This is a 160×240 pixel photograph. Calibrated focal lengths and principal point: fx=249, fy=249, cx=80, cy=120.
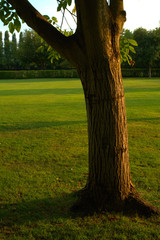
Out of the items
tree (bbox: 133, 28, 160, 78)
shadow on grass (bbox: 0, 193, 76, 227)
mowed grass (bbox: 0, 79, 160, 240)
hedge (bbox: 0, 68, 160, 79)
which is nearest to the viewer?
mowed grass (bbox: 0, 79, 160, 240)

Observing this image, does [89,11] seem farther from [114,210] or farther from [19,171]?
[19,171]

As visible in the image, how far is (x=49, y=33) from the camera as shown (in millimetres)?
3125

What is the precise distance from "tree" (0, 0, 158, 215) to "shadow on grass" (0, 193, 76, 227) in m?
0.32

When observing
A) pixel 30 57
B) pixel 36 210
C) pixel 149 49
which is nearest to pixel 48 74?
pixel 30 57

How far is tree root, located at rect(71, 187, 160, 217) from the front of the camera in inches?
136

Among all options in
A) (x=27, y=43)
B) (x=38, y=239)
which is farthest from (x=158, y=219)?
(x=27, y=43)

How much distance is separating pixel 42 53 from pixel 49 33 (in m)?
73.4

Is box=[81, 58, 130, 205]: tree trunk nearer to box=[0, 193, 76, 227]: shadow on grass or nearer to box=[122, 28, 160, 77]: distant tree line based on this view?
box=[0, 193, 76, 227]: shadow on grass

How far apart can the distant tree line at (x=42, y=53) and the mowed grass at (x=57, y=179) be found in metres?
34.2

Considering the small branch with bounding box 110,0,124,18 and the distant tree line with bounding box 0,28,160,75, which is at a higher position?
the distant tree line with bounding box 0,28,160,75

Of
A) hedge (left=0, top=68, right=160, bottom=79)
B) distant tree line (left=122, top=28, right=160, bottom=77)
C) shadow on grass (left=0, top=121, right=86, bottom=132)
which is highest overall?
distant tree line (left=122, top=28, right=160, bottom=77)

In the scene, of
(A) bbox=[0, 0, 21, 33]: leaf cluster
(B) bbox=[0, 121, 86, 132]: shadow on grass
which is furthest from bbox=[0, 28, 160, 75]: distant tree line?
(A) bbox=[0, 0, 21, 33]: leaf cluster

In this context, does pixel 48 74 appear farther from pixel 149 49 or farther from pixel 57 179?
pixel 57 179

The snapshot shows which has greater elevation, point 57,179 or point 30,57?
point 30,57
